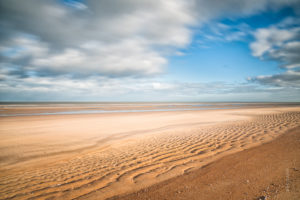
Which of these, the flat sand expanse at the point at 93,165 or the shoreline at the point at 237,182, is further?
the flat sand expanse at the point at 93,165

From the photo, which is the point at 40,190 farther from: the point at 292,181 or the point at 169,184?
the point at 292,181

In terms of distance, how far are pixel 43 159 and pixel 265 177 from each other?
25.4 feet

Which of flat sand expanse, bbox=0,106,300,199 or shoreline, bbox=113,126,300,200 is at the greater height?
shoreline, bbox=113,126,300,200

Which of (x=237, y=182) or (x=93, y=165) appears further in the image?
(x=93, y=165)

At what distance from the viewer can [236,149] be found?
664cm

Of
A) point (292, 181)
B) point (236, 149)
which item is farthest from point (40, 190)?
point (236, 149)

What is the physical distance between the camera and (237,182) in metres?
3.82

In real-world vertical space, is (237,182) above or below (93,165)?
above

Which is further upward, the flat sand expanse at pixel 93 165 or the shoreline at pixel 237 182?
the shoreline at pixel 237 182

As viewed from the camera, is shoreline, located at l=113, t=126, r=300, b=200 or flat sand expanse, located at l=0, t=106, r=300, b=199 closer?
shoreline, located at l=113, t=126, r=300, b=200

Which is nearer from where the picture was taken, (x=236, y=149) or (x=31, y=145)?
(x=236, y=149)

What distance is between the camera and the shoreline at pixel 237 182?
11.1 feet

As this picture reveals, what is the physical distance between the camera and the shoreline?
3.38m

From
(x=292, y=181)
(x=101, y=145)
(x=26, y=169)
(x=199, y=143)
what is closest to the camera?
(x=292, y=181)
